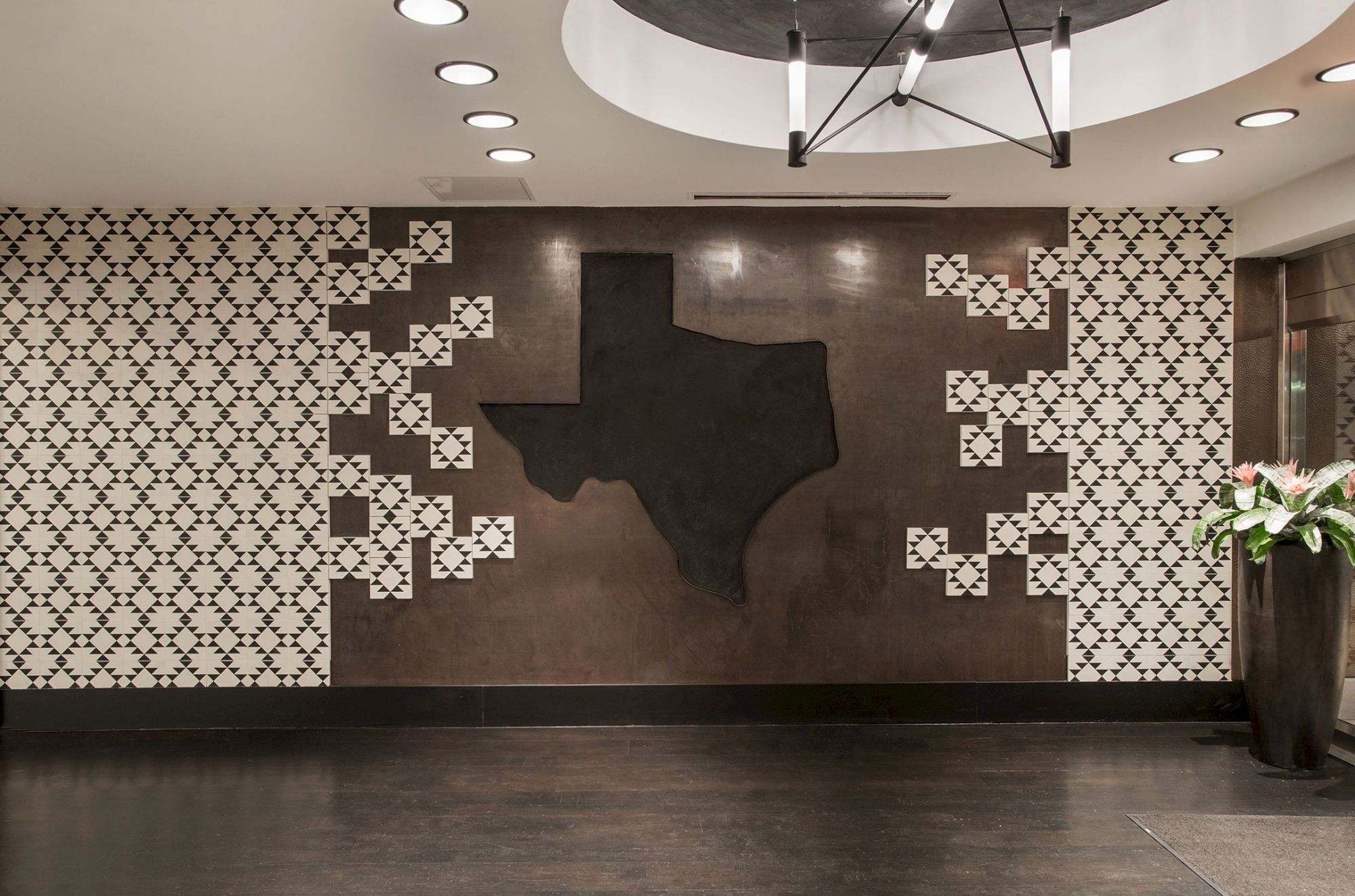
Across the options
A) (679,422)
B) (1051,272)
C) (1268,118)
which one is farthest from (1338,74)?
(679,422)

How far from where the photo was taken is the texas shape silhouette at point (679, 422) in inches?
167

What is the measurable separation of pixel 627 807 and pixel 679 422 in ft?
6.06

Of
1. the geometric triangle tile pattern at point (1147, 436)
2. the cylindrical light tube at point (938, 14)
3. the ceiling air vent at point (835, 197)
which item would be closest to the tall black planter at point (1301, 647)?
the geometric triangle tile pattern at point (1147, 436)

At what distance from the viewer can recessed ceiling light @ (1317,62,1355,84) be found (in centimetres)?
254

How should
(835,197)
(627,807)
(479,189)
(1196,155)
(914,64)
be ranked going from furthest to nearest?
(835,197), (479,189), (1196,155), (627,807), (914,64)

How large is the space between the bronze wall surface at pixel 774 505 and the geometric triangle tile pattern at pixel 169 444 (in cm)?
27

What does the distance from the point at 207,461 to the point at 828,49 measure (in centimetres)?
353

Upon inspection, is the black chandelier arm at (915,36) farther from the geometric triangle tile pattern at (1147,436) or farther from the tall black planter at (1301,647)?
the tall black planter at (1301,647)

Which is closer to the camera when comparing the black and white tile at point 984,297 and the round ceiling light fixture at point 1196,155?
the round ceiling light fixture at point 1196,155

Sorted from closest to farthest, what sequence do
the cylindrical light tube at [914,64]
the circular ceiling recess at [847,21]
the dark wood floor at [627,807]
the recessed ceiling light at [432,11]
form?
the recessed ceiling light at [432,11] → the cylindrical light tube at [914,64] → the dark wood floor at [627,807] → the circular ceiling recess at [847,21]

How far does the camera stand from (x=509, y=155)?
11.3 ft

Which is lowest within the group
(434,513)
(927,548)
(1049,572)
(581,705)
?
(581,705)

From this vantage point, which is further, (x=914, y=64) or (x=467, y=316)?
(x=467, y=316)

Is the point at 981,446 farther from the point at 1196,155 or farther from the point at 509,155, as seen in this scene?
the point at 509,155
